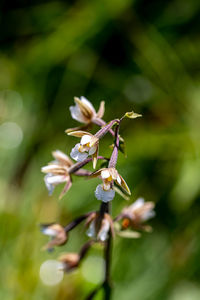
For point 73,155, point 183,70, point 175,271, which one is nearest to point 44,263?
point 175,271

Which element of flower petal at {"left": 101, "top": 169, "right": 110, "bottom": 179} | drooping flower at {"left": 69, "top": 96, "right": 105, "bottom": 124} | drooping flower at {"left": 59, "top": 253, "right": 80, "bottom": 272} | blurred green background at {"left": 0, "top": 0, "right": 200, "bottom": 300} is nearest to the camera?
flower petal at {"left": 101, "top": 169, "right": 110, "bottom": 179}

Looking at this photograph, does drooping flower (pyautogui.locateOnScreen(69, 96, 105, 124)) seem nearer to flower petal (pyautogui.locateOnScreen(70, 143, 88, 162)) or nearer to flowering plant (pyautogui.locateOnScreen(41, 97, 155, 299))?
flowering plant (pyautogui.locateOnScreen(41, 97, 155, 299))

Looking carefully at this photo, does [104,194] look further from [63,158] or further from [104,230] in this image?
[63,158]

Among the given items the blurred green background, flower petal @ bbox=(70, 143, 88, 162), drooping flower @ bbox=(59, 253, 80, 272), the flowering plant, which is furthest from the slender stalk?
the blurred green background

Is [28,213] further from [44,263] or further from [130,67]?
[130,67]

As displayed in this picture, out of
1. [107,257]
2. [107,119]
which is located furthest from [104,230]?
[107,119]
